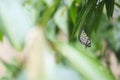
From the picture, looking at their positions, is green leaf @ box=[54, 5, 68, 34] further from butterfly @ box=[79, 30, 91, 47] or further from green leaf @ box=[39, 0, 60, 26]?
butterfly @ box=[79, 30, 91, 47]

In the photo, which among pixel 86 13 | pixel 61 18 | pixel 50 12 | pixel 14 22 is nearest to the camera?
pixel 86 13

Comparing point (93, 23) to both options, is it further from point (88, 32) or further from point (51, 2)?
point (51, 2)

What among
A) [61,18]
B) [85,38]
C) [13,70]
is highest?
[61,18]

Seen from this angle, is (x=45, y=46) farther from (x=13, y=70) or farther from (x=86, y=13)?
(x=86, y=13)

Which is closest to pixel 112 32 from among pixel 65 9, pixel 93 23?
pixel 65 9

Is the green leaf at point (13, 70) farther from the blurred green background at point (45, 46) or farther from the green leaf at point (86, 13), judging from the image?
the green leaf at point (86, 13)

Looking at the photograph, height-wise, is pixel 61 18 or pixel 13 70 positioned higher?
pixel 61 18

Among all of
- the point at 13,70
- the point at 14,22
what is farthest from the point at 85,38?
the point at 13,70

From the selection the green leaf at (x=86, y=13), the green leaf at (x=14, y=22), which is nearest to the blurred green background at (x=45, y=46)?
the green leaf at (x=14, y=22)

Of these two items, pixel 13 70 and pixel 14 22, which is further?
pixel 13 70

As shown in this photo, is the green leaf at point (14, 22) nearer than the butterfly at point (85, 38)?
No

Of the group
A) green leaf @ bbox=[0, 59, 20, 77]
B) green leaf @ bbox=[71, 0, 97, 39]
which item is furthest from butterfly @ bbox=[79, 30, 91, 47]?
green leaf @ bbox=[0, 59, 20, 77]
